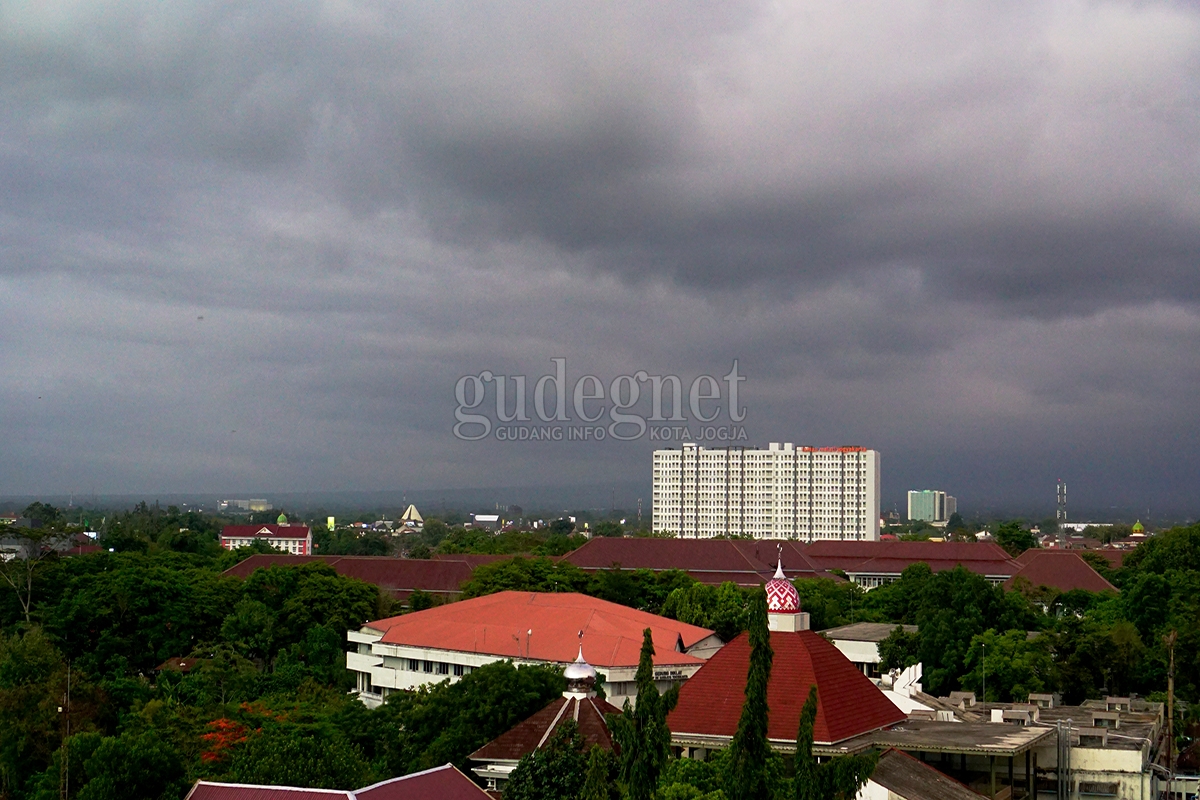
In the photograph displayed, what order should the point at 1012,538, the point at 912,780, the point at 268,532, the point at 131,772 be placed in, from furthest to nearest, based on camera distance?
the point at 268,532 → the point at 1012,538 → the point at 131,772 → the point at 912,780

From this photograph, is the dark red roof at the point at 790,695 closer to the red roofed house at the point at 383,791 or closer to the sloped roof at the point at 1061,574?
the red roofed house at the point at 383,791

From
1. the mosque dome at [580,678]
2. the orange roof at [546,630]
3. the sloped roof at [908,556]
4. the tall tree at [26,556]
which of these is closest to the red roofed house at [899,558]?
the sloped roof at [908,556]

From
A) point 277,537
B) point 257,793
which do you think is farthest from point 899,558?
point 257,793

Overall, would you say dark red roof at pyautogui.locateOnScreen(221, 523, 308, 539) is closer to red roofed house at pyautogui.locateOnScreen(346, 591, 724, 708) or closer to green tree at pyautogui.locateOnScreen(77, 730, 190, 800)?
red roofed house at pyautogui.locateOnScreen(346, 591, 724, 708)

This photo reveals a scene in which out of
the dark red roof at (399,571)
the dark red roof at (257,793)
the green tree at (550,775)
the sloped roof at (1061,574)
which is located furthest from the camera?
the dark red roof at (399,571)

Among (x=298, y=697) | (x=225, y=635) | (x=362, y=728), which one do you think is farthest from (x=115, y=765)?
(x=225, y=635)

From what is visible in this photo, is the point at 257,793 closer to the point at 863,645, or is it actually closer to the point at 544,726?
the point at 544,726

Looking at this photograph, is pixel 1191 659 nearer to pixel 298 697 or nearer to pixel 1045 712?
A: pixel 1045 712
